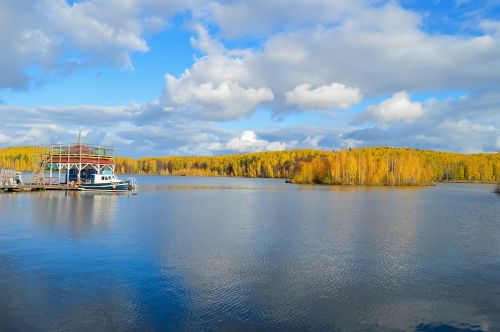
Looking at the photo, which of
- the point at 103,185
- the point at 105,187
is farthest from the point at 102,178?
the point at 105,187

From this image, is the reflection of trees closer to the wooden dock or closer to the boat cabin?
the wooden dock

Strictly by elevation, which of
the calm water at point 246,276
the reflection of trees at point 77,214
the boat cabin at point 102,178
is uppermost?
the boat cabin at point 102,178

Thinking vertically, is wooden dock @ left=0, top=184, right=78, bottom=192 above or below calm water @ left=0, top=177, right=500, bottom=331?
above

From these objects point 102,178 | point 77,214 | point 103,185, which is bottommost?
point 77,214

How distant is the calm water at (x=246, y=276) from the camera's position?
41.5 ft

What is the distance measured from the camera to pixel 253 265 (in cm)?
1891

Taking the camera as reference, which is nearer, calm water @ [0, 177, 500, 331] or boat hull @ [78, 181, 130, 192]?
calm water @ [0, 177, 500, 331]

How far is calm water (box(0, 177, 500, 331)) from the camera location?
1266 centimetres

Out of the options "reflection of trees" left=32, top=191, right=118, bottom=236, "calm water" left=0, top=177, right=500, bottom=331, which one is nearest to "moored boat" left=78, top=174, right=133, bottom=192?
"reflection of trees" left=32, top=191, right=118, bottom=236

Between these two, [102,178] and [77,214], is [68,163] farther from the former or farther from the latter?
[77,214]

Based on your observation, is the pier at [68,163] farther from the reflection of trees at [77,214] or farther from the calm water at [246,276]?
the calm water at [246,276]

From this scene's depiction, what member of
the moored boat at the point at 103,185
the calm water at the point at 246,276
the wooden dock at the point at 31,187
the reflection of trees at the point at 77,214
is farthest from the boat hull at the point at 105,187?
the calm water at the point at 246,276

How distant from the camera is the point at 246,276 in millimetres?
17094

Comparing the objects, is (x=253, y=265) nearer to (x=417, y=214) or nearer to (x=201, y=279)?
(x=201, y=279)
